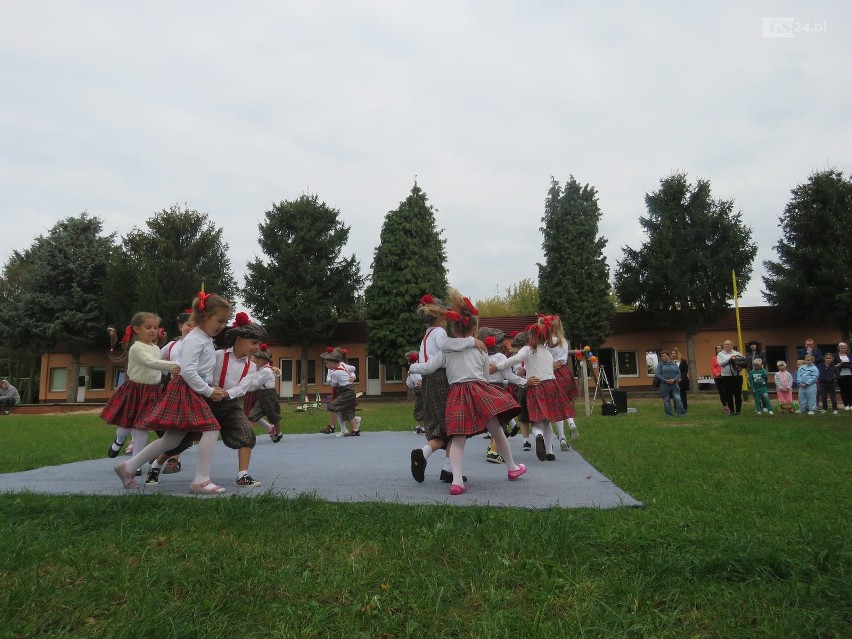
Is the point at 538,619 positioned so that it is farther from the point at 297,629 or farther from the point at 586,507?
the point at 586,507

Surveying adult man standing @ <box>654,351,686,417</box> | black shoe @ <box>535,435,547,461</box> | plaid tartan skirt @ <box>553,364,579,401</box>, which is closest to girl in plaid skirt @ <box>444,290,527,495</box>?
black shoe @ <box>535,435,547,461</box>

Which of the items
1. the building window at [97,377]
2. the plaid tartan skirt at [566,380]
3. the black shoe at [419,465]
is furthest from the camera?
the building window at [97,377]

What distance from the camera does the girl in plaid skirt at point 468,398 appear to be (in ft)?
17.0

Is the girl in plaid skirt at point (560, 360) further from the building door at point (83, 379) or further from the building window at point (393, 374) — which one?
the building door at point (83, 379)

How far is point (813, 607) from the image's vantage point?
8.23 feet

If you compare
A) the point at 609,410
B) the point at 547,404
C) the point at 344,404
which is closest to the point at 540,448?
the point at 547,404

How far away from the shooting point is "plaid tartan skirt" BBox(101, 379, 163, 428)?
662 centimetres

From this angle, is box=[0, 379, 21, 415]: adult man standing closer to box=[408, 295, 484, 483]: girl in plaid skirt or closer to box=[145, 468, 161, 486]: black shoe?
box=[145, 468, 161, 486]: black shoe

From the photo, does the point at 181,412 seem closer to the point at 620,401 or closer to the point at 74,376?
the point at 620,401

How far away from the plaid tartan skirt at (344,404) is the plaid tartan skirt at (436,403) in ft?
20.3

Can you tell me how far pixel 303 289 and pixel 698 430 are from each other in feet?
90.2

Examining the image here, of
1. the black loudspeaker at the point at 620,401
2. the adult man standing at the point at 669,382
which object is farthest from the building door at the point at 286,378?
the adult man standing at the point at 669,382

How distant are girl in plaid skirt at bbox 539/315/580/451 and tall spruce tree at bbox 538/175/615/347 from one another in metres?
24.5

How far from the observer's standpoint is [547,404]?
763 centimetres
